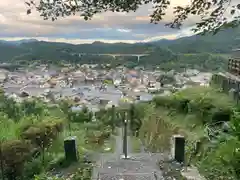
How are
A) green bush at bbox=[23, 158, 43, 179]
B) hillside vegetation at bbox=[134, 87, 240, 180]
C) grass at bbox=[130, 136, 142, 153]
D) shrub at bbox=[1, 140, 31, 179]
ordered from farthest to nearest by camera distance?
grass at bbox=[130, 136, 142, 153] → green bush at bbox=[23, 158, 43, 179] → shrub at bbox=[1, 140, 31, 179] → hillside vegetation at bbox=[134, 87, 240, 180]

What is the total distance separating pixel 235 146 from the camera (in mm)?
2658

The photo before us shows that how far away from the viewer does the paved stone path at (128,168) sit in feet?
16.3

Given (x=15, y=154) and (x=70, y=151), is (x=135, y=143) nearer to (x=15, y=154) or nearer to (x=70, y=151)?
(x=70, y=151)

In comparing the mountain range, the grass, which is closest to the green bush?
the grass

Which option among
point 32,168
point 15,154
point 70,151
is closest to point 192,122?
point 70,151

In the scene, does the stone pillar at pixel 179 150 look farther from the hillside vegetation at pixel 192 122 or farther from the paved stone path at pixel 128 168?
the paved stone path at pixel 128 168

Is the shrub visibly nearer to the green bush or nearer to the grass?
the green bush

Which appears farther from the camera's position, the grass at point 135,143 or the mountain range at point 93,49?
the mountain range at point 93,49

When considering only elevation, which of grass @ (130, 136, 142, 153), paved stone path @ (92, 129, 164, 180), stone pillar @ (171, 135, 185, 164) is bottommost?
grass @ (130, 136, 142, 153)

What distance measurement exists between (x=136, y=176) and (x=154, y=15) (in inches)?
116

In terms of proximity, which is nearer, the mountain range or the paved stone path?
the paved stone path

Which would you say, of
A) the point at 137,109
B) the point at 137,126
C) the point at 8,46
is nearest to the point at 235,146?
the point at 137,126

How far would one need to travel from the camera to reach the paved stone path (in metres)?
4.96

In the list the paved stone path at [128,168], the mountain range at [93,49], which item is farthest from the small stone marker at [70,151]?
the mountain range at [93,49]
